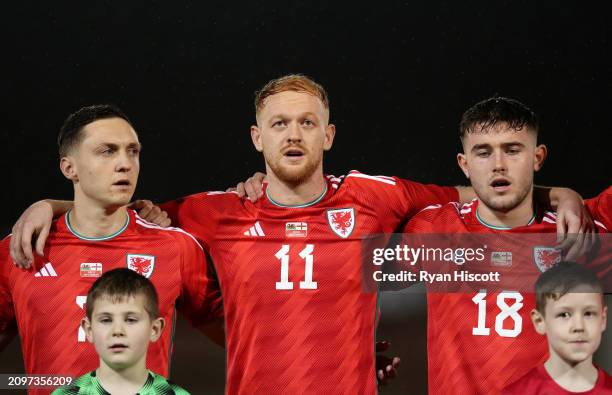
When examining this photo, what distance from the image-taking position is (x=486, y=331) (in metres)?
2.74

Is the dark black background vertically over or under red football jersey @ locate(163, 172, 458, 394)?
over

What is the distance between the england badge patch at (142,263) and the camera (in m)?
2.89

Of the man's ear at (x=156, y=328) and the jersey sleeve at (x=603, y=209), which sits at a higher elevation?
the jersey sleeve at (x=603, y=209)

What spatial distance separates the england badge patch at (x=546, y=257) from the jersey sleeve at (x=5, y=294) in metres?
1.88

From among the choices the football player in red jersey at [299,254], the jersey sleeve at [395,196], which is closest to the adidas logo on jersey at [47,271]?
the football player in red jersey at [299,254]

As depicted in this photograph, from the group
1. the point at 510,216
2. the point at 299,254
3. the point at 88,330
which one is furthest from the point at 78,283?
the point at 510,216

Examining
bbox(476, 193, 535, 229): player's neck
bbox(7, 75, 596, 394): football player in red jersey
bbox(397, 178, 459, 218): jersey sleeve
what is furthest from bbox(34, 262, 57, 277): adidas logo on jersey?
bbox(476, 193, 535, 229): player's neck

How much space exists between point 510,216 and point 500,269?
190 mm

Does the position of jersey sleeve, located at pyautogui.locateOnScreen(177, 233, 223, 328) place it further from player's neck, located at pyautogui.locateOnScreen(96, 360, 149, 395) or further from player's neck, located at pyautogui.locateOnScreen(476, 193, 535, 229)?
player's neck, located at pyautogui.locateOnScreen(476, 193, 535, 229)

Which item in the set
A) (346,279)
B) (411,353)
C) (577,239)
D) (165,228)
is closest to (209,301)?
(165,228)

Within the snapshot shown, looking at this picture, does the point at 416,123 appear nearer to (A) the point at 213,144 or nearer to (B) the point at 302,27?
(B) the point at 302,27

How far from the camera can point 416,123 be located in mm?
3730

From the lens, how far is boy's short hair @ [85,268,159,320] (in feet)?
8.46

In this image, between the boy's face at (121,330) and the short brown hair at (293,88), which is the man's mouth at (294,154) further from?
the boy's face at (121,330)
